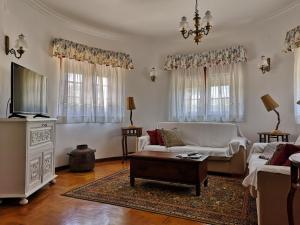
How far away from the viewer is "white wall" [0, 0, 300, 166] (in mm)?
3688

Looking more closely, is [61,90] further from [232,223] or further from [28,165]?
[232,223]

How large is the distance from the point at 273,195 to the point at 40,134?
264 centimetres

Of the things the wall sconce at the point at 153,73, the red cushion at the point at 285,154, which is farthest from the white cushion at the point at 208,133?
the red cushion at the point at 285,154

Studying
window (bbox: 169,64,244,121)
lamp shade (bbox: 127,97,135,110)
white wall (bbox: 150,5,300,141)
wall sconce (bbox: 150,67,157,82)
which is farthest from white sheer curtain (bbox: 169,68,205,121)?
lamp shade (bbox: 127,97,135,110)

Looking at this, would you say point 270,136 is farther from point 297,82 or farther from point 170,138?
point 170,138

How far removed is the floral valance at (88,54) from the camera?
427cm

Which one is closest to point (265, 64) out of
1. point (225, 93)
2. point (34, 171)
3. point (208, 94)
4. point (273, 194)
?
point (225, 93)

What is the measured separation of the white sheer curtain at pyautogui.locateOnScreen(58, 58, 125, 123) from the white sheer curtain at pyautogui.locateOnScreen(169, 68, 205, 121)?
1.19 metres

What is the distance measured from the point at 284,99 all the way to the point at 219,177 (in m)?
1.89

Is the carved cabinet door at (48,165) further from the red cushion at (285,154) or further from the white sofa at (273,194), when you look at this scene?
the red cushion at (285,154)

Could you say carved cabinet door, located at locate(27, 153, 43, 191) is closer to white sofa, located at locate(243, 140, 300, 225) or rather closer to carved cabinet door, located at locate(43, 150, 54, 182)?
carved cabinet door, located at locate(43, 150, 54, 182)

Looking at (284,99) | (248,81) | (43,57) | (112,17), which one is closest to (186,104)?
(248,81)

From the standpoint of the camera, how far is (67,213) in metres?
2.38

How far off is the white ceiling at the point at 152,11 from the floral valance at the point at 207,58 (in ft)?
1.66
